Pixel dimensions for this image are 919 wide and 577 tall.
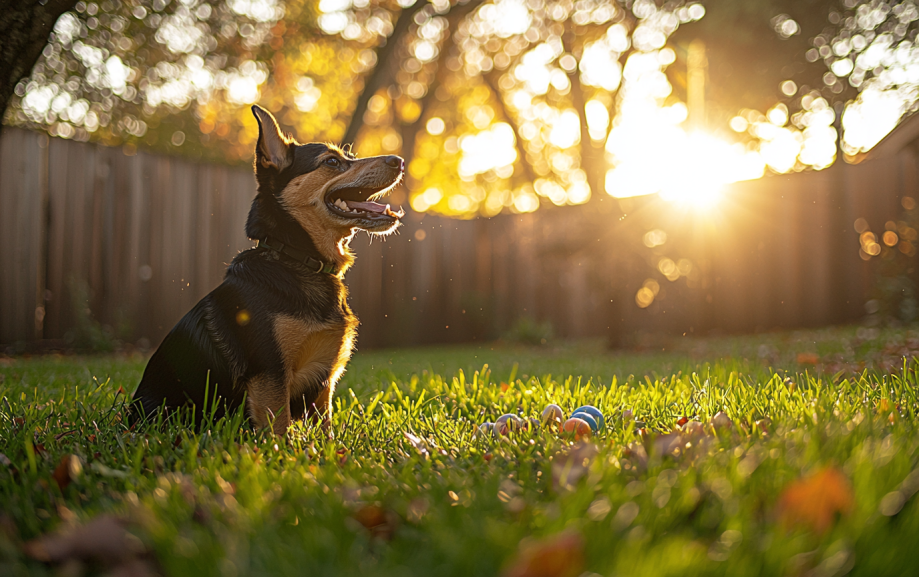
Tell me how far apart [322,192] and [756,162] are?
18.9m

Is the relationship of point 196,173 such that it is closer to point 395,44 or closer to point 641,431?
point 395,44

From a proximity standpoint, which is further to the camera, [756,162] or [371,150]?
[371,150]

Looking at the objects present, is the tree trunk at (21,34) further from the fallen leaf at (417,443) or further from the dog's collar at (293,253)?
the fallen leaf at (417,443)

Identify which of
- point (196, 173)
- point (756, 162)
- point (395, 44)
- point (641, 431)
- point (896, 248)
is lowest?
point (641, 431)

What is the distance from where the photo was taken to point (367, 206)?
3557mm

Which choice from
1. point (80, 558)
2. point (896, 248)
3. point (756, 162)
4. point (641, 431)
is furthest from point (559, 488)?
point (756, 162)

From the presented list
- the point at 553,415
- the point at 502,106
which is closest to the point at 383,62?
the point at 502,106

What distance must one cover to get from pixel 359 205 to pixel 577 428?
6.44ft

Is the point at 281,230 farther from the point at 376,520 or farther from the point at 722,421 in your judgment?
the point at 722,421

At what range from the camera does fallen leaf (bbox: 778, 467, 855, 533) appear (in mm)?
1282

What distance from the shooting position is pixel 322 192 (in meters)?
3.31

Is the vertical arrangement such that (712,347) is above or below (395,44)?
below

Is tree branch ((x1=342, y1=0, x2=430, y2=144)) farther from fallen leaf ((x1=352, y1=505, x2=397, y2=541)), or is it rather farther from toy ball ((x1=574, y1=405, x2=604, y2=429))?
fallen leaf ((x1=352, y1=505, x2=397, y2=541))

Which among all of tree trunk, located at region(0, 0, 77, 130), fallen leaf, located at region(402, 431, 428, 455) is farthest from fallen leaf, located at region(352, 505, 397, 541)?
tree trunk, located at region(0, 0, 77, 130)
